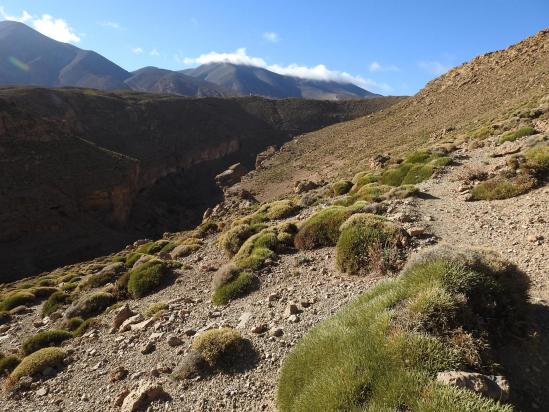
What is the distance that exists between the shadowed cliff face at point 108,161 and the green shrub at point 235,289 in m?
37.7

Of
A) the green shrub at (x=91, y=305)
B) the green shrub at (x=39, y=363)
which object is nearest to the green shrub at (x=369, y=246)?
the green shrub at (x=39, y=363)

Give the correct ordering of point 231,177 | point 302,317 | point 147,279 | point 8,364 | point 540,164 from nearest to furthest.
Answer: point 302,317 → point 8,364 → point 540,164 → point 147,279 → point 231,177

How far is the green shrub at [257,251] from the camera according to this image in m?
13.2

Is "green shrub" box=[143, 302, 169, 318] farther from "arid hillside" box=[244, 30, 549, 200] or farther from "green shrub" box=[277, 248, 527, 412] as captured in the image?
"arid hillside" box=[244, 30, 549, 200]

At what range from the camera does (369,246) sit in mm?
10570

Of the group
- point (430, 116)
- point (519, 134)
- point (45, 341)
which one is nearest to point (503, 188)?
point (519, 134)

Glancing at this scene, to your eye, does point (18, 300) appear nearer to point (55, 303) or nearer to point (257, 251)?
point (55, 303)

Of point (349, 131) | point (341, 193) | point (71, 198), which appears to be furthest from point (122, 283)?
point (349, 131)

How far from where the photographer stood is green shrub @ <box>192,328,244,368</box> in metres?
8.26

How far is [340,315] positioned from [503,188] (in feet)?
33.1

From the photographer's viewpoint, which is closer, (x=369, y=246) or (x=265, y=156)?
(x=369, y=246)

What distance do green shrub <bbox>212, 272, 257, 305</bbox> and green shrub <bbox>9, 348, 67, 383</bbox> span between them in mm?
4757

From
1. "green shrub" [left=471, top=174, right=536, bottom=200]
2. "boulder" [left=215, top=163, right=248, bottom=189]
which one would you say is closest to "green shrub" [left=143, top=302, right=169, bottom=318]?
"green shrub" [left=471, top=174, right=536, bottom=200]

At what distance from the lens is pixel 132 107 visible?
328ft
